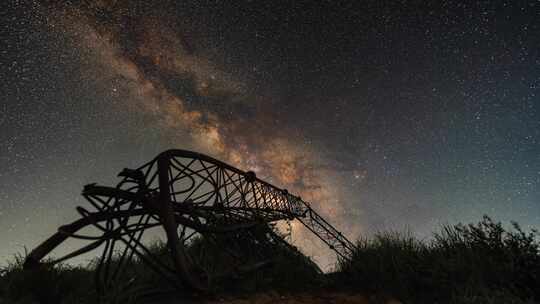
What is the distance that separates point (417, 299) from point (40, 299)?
6.25 metres

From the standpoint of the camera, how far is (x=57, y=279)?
411cm

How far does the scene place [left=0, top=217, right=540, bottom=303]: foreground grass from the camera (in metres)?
A: 3.47

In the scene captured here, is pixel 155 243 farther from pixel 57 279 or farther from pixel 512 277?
pixel 512 277

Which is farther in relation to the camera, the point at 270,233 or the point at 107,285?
the point at 270,233

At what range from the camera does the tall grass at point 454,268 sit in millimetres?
3322

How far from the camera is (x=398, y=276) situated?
4172 mm

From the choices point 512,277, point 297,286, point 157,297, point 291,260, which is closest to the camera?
point 512,277

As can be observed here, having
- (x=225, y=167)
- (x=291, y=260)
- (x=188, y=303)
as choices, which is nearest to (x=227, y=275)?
(x=188, y=303)

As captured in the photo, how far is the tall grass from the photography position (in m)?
3.32

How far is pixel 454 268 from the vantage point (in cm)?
365

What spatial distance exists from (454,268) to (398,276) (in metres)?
0.90

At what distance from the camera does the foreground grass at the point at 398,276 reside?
11.4 ft

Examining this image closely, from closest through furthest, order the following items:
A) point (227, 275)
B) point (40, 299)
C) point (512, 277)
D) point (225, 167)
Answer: point (512, 277), point (40, 299), point (227, 275), point (225, 167)

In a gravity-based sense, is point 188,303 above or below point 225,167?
below
